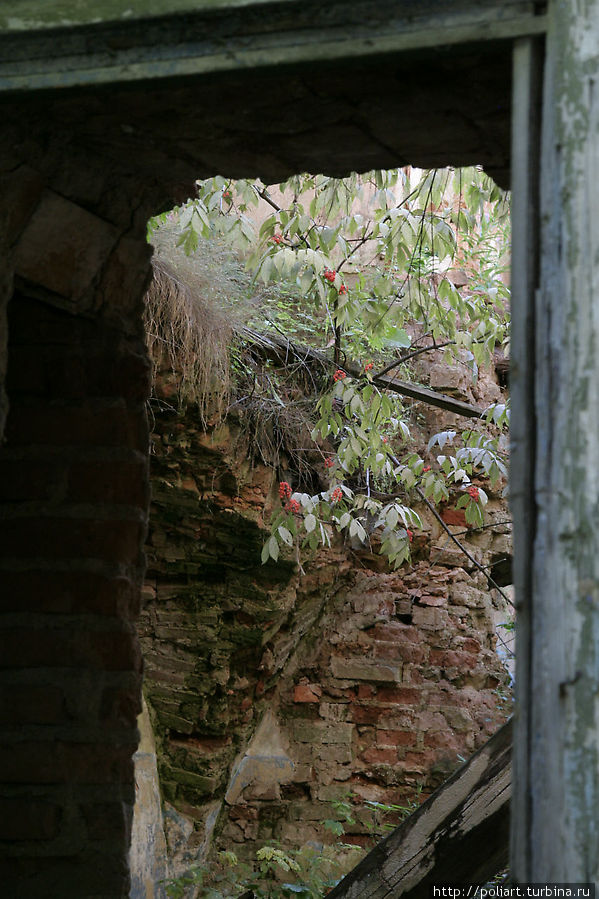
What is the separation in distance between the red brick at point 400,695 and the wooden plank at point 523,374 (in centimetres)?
436

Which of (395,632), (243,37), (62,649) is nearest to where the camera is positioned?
(243,37)

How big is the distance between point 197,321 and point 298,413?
0.88m

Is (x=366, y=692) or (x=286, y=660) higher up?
(x=286, y=660)

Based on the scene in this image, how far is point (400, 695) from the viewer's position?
201 inches

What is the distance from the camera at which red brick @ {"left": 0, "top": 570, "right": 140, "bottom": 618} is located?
170 cm

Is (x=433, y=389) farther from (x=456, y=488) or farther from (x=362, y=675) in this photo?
(x=362, y=675)

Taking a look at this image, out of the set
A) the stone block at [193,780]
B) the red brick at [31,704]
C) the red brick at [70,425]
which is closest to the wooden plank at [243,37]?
the red brick at [70,425]

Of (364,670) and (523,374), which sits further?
(364,670)

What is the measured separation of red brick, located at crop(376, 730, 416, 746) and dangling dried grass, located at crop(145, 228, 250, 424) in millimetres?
2227

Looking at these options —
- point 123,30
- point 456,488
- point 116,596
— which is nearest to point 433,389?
point 456,488

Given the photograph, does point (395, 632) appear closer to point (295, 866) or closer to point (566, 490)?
point (295, 866)

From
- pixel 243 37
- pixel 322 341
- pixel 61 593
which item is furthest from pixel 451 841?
pixel 322 341

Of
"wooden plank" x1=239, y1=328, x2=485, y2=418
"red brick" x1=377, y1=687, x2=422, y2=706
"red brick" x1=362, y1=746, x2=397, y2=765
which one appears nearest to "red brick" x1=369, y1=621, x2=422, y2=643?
"red brick" x1=377, y1=687, x2=422, y2=706

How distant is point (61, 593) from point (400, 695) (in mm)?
3757
